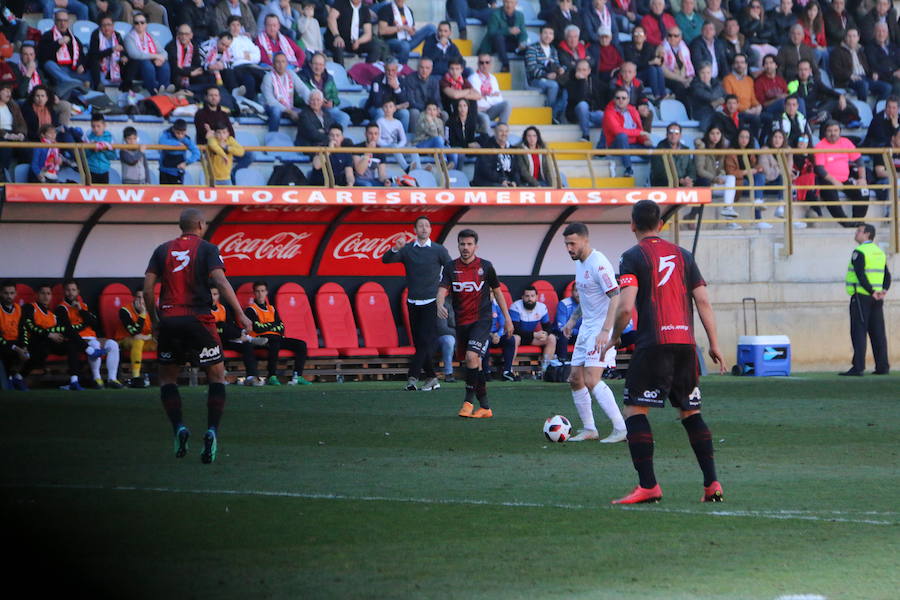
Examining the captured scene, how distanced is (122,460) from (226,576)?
4538 millimetres

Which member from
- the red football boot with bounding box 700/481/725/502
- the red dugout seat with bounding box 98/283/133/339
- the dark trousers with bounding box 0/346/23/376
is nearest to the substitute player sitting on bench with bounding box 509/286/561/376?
the red dugout seat with bounding box 98/283/133/339

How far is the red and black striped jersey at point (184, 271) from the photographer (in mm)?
10789

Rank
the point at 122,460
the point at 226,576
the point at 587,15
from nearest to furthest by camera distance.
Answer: the point at 226,576
the point at 122,460
the point at 587,15

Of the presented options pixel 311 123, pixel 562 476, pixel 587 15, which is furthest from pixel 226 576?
pixel 587 15

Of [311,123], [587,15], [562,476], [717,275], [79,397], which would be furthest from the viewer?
[587,15]

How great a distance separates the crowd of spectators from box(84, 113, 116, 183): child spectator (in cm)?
10

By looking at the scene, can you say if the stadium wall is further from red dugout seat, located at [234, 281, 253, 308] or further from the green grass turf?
the green grass turf

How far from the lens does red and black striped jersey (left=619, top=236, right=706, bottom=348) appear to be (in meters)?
8.60

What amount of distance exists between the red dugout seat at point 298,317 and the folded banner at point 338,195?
1.82 m

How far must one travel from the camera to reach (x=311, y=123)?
837 inches

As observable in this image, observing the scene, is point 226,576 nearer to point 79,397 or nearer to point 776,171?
point 79,397

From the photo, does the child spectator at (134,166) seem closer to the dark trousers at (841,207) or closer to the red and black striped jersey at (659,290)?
the dark trousers at (841,207)

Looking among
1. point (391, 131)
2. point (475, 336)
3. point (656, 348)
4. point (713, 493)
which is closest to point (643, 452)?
point (713, 493)

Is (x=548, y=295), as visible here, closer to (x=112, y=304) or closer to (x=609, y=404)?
(x=112, y=304)
